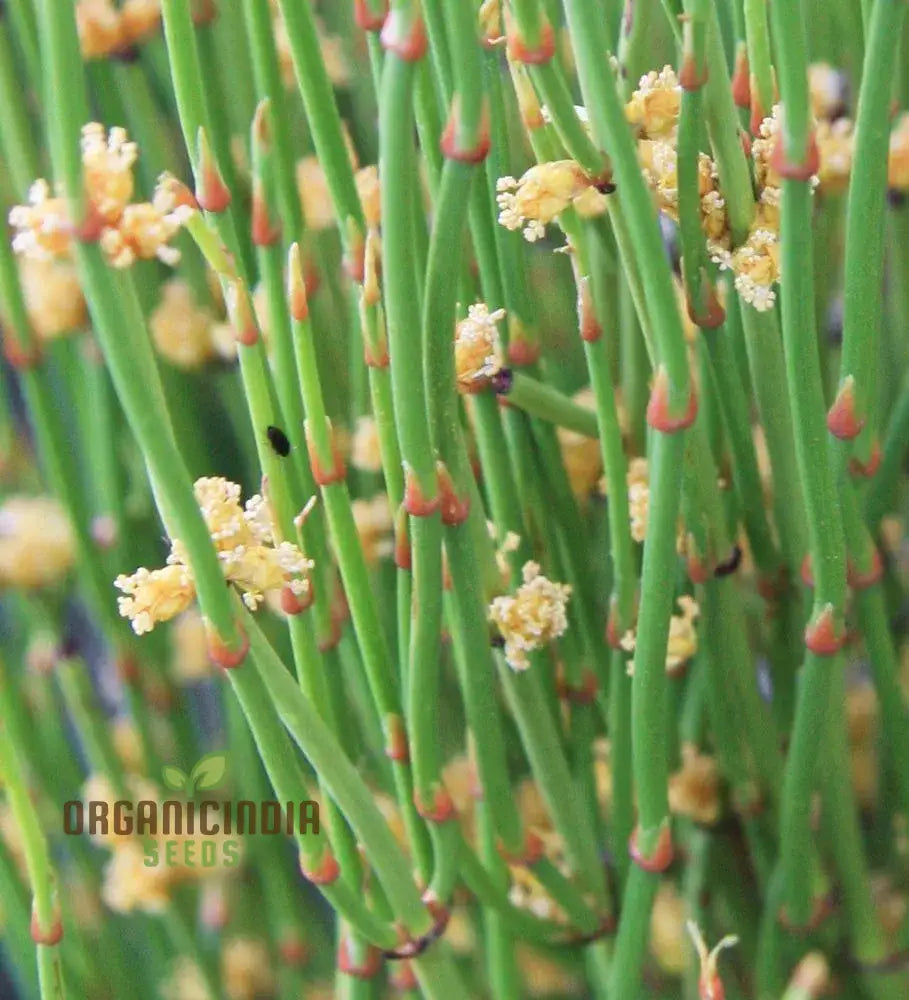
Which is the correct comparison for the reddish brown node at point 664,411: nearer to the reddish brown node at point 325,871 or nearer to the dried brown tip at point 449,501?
the dried brown tip at point 449,501

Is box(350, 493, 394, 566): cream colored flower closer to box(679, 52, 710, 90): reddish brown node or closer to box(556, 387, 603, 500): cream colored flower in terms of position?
box(556, 387, 603, 500): cream colored flower

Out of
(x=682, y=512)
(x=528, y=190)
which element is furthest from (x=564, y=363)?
(x=528, y=190)

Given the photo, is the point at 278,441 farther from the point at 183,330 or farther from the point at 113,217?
the point at 183,330

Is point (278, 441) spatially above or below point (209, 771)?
above

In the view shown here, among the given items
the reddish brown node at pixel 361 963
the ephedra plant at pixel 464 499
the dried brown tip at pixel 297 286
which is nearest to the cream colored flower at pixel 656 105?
the ephedra plant at pixel 464 499

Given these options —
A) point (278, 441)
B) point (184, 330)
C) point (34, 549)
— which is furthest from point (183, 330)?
point (278, 441)

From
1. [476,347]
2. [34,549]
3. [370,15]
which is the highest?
[370,15]

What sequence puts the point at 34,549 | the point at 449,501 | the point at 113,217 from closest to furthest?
the point at 113,217, the point at 449,501, the point at 34,549

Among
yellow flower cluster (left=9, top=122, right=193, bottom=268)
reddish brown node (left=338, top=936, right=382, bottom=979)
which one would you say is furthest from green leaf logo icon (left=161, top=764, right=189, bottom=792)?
yellow flower cluster (left=9, top=122, right=193, bottom=268)
